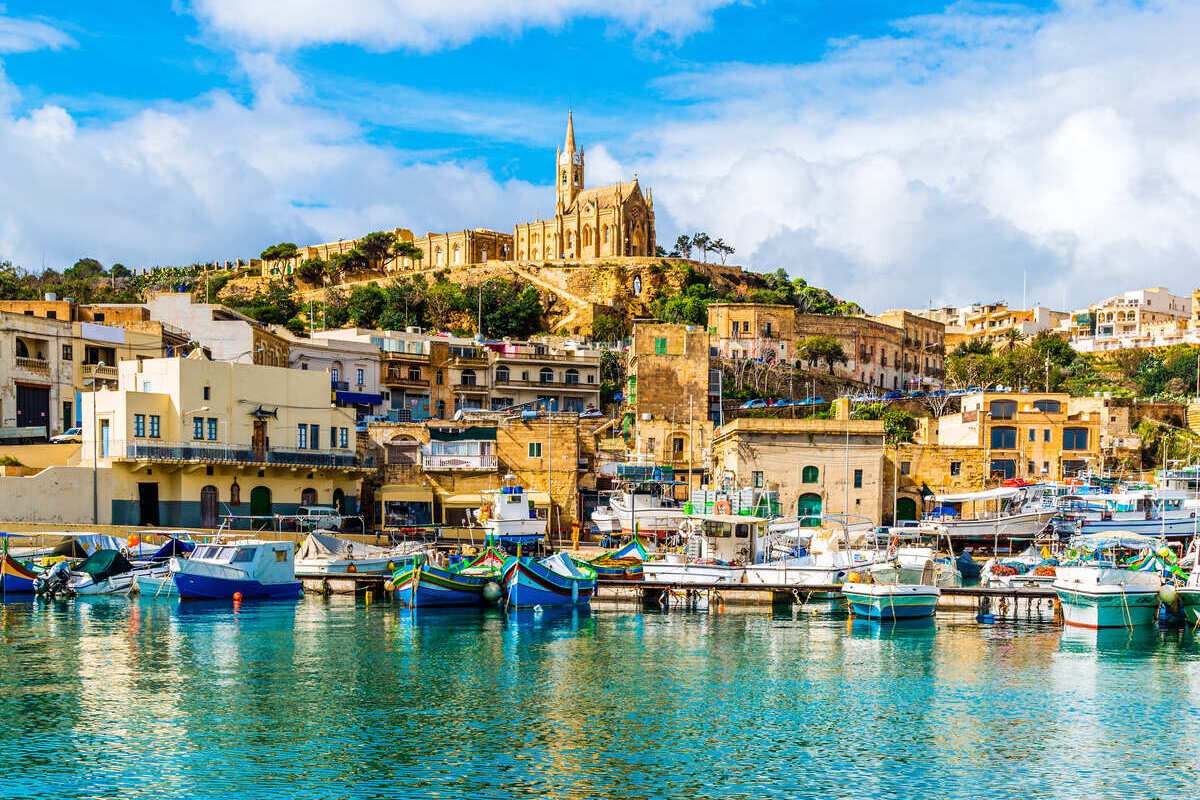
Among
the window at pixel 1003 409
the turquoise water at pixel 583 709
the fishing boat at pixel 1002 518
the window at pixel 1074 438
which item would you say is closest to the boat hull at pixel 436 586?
the turquoise water at pixel 583 709

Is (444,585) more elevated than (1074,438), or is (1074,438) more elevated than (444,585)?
(1074,438)

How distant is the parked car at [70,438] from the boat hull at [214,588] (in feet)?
52.6

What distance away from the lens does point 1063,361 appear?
116 meters

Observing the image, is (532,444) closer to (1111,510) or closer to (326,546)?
(326,546)

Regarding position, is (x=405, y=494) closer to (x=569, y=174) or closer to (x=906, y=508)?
(x=906, y=508)

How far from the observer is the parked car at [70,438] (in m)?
56.8

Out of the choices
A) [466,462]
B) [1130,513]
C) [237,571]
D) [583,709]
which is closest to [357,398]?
[466,462]

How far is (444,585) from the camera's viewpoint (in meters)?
41.6

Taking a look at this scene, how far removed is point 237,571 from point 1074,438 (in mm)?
47135

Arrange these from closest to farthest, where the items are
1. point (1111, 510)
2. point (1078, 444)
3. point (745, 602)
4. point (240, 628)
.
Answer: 1. point (240, 628)
2. point (745, 602)
3. point (1111, 510)
4. point (1078, 444)

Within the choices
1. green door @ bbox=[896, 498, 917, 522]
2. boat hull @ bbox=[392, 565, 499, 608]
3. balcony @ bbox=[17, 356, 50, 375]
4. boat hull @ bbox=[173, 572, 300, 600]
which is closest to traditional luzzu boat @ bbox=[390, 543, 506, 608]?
boat hull @ bbox=[392, 565, 499, 608]

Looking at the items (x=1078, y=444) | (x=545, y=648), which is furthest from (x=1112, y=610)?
(x=1078, y=444)

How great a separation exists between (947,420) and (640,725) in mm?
56627

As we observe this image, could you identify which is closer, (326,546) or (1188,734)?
(1188,734)
